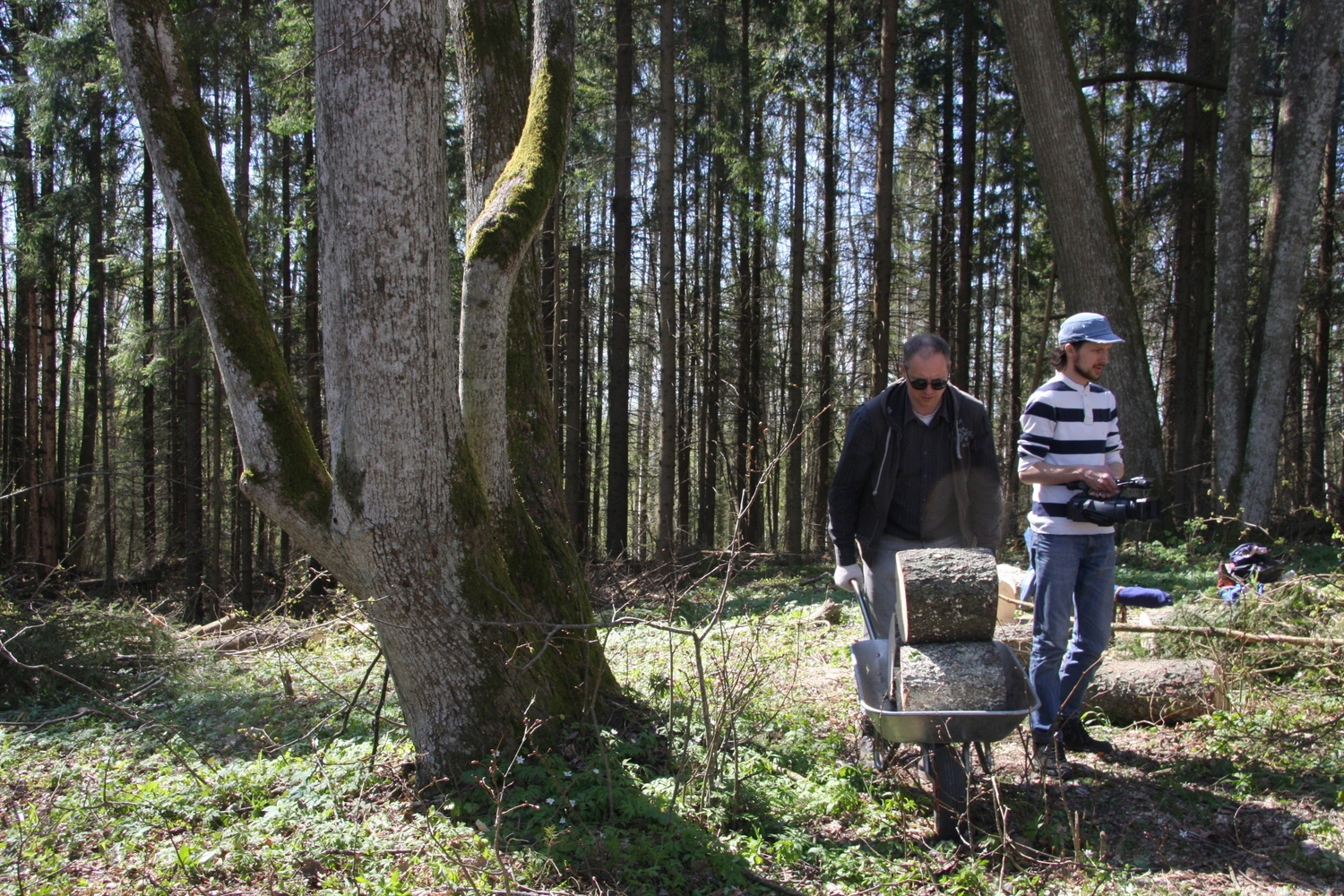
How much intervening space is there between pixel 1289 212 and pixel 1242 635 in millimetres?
8222

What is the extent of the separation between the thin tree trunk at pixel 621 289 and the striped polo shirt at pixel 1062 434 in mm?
10282

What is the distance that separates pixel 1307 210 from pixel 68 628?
47.4 feet

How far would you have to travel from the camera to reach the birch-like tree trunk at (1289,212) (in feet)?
34.7

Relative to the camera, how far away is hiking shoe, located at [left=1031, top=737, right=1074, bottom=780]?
13.5 ft

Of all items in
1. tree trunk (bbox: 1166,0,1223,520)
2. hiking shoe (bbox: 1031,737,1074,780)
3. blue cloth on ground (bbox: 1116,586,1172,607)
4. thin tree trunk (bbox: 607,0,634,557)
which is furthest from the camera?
tree trunk (bbox: 1166,0,1223,520)

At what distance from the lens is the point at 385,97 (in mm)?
3857

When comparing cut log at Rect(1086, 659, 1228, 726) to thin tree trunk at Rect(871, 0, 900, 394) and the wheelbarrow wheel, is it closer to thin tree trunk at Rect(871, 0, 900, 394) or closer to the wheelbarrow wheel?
the wheelbarrow wheel

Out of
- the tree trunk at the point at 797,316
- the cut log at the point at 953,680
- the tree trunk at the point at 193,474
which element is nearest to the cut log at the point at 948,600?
the cut log at the point at 953,680

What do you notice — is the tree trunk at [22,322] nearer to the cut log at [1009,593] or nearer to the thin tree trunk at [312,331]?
the thin tree trunk at [312,331]

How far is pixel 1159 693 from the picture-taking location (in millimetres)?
4914

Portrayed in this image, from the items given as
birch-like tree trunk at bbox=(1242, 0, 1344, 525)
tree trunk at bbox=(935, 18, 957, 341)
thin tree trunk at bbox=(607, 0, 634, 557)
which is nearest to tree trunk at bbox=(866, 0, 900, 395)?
thin tree trunk at bbox=(607, 0, 634, 557)

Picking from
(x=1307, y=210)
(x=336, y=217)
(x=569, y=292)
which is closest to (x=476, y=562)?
(x=336, y=217)

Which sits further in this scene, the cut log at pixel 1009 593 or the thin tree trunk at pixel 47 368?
the thin tree trunk at pixel 47 368

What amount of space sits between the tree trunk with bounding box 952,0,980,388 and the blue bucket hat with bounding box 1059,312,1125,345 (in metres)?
12.9
